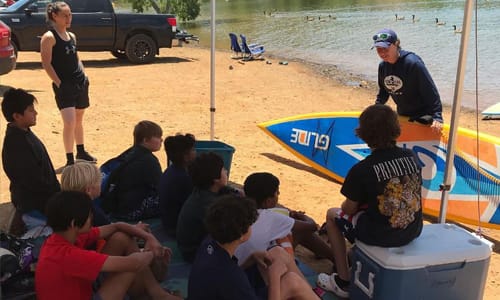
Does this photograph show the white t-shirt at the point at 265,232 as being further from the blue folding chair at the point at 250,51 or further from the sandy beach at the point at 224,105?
the blue folding chair at the point at 250,51

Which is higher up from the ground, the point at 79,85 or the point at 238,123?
the point at 79,85

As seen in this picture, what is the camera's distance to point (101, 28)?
1348 cm

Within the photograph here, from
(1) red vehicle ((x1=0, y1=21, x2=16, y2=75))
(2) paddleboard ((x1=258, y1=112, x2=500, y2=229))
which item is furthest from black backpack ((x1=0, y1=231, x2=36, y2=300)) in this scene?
(1) red vehicle ((x1=0, y1=21, x2=16, y2=75))

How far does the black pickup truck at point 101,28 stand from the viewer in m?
12.4

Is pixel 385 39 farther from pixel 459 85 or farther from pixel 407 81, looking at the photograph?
pixel 459 85

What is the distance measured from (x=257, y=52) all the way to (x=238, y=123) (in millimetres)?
9160

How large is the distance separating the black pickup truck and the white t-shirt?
1136 cm

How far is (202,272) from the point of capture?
93.0 inches

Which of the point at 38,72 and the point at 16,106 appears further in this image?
the point at 38,72

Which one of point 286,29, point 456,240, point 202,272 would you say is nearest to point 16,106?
point 202,272

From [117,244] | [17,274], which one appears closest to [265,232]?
[117,244]

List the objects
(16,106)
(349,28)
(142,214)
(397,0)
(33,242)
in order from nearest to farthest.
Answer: (33,242) → (16,106) → (142,214) → (349,28) → (397,0)

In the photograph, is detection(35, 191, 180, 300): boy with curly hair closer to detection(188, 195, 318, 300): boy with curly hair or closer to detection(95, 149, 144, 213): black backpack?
detection(188, 195, 318, 300): boy with curly hair

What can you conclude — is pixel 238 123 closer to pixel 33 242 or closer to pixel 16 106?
pixel 16 106
